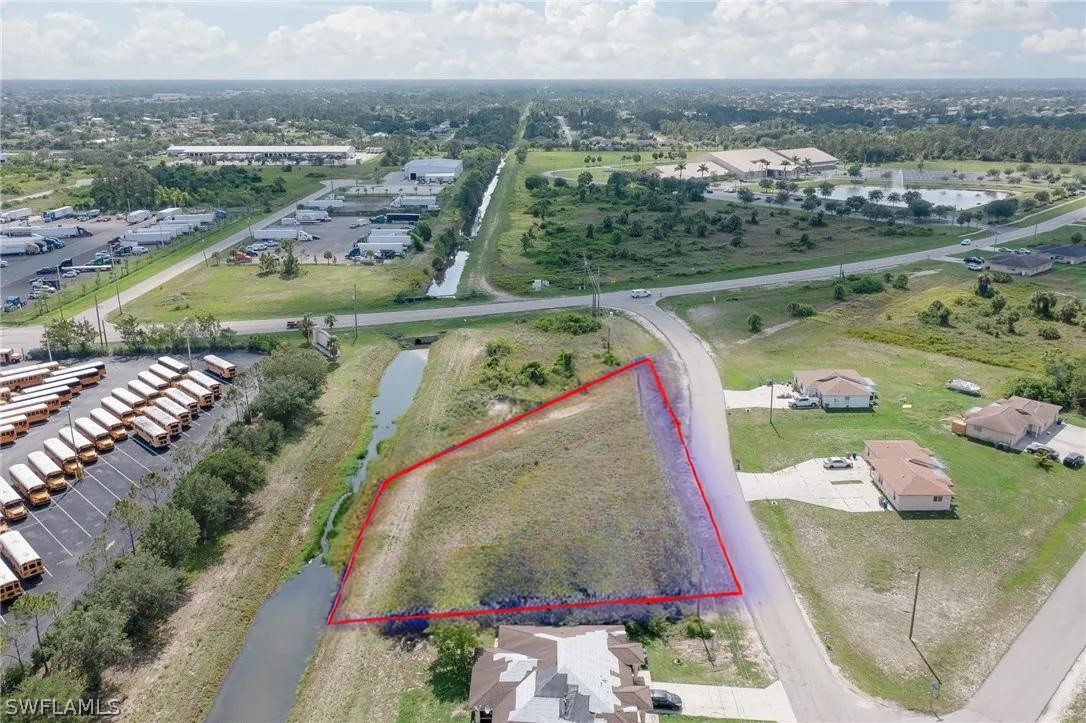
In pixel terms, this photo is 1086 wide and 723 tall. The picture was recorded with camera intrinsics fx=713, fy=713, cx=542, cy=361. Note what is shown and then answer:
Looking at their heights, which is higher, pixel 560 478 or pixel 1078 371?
pixel 1078 371

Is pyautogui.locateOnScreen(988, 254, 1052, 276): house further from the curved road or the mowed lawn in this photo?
the mowed lawn

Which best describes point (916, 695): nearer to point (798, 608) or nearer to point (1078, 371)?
point (798, 608)

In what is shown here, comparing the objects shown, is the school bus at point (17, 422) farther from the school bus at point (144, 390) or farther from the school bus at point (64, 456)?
the school bus at point (144, 390)

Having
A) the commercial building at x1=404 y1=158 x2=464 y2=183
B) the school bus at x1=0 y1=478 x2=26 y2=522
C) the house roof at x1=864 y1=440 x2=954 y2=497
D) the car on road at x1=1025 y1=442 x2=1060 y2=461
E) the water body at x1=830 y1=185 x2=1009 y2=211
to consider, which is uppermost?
the commercial building at x1=404 y1=158 x2=464 y2=183

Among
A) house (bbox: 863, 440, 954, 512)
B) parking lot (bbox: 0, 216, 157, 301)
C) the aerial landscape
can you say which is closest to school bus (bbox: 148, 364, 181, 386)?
the aerial landscape

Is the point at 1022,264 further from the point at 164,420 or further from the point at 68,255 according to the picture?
the point at 68,255

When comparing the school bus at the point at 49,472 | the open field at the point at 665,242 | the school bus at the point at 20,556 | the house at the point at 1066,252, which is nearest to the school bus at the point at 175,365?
the school bus at the point at 49,472

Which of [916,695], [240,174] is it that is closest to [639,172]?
[240,174]
